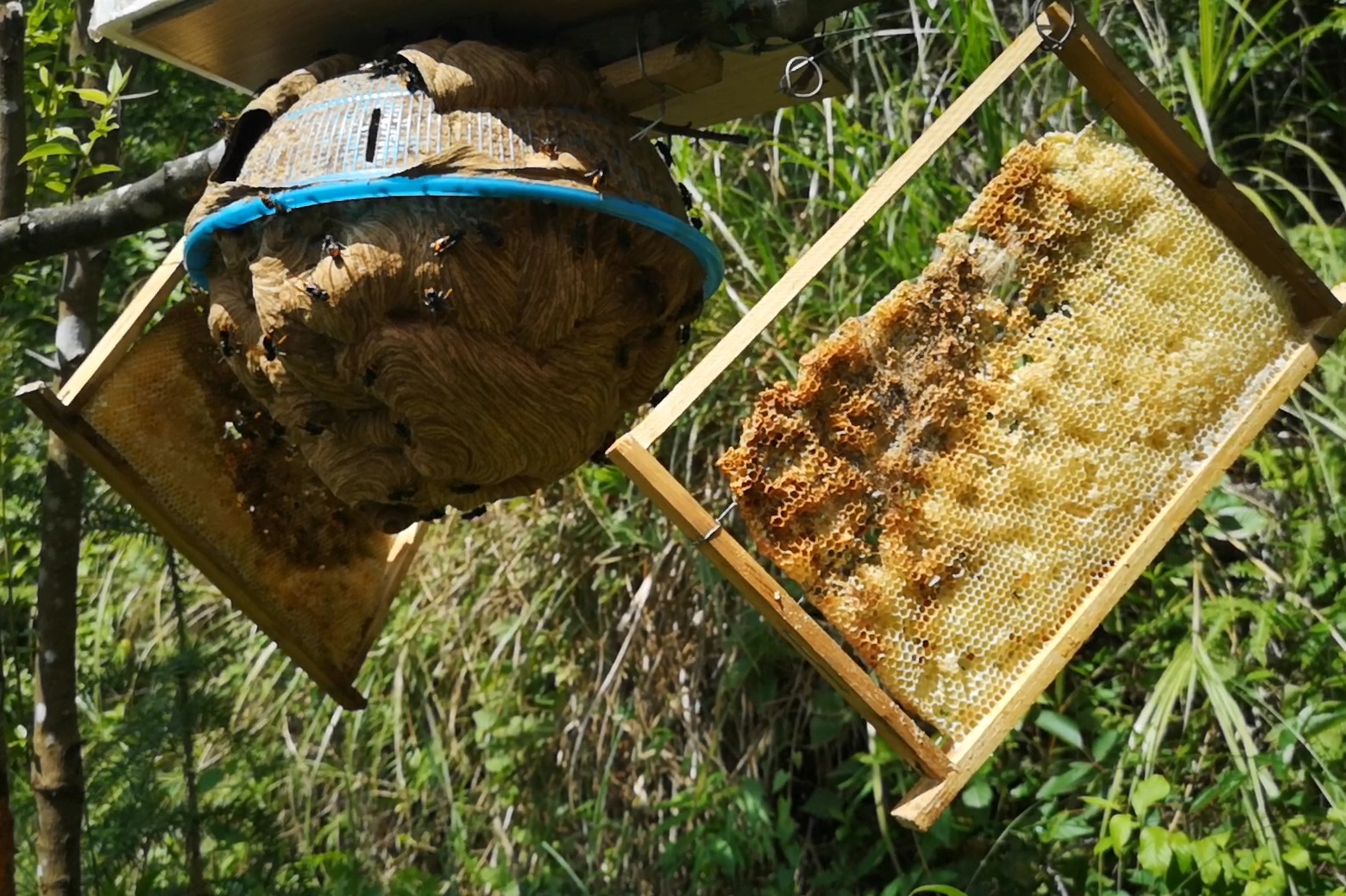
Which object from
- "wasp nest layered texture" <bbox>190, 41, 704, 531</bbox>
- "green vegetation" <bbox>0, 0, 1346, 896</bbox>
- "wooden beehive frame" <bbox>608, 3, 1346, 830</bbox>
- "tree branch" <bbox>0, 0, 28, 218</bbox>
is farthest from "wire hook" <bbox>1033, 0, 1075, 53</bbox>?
"tree branch" <bbox>0, 0, 28, 218</bbox>

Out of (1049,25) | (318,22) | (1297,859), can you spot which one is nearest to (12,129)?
(318,22)

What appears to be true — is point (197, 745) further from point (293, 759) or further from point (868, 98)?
point (868, 98)

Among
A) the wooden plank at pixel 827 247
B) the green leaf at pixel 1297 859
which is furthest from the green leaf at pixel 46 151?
the green leaf at pixel 1297 859

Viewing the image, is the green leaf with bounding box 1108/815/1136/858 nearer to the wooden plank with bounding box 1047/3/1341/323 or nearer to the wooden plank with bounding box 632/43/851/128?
the wooden plank with bounding box 1047/3/1341/323

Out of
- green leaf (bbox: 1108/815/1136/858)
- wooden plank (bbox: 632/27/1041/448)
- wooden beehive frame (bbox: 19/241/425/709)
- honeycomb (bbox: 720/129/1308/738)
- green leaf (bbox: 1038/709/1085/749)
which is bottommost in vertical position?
green leaf (bbox: 1108/815/1136/858)

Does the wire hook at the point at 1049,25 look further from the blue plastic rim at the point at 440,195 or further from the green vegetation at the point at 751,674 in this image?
the green vegetation at the point at 751,674

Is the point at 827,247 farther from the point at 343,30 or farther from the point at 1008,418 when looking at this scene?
the point at 343,30
